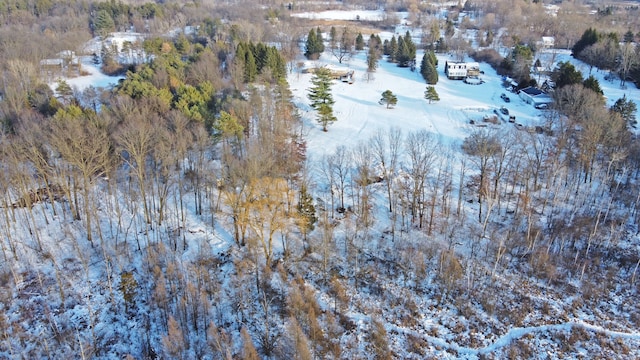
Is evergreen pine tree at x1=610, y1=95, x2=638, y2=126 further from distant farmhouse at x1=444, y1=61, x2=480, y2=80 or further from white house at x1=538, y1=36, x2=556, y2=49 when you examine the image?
white house at x1=538, y1=36, x2=556, y2=49

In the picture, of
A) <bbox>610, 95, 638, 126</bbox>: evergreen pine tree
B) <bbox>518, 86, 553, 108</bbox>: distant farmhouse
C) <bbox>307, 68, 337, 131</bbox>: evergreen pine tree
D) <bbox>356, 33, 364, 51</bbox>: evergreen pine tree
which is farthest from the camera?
<bbox>356, 33, 364, 51</bbox>: evergreen pine tree

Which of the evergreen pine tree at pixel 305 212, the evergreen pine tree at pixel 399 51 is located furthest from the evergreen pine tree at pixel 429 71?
the evergreen pine tree at pixel 305 212

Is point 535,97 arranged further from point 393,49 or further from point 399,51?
point 393,49

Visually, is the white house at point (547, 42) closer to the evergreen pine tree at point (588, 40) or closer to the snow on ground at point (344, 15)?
the evergreen pine tree at point (588, 40)

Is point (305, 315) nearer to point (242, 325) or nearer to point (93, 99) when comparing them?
point (242, 325)

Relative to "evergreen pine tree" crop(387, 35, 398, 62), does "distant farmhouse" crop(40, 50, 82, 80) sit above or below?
below

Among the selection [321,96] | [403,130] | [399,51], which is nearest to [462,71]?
[399,51]

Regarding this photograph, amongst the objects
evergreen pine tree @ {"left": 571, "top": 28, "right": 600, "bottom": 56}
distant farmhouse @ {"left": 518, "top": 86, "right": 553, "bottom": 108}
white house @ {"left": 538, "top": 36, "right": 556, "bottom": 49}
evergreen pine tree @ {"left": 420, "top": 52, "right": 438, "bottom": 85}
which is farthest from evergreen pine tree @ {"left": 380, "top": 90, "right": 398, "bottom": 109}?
white house @ {"left": 538, "top": 36, "right": 556, "bottom": 49}

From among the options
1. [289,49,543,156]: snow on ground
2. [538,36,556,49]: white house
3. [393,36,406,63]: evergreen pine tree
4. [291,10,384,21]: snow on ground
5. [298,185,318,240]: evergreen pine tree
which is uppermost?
[291,10,384,21]: snow on ground

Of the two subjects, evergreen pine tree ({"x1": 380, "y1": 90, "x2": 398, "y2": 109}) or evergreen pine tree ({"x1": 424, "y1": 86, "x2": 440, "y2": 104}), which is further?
evergreen pine tree ({"x1": 424, "y1": 86, "x2": 440, "y2": 104})

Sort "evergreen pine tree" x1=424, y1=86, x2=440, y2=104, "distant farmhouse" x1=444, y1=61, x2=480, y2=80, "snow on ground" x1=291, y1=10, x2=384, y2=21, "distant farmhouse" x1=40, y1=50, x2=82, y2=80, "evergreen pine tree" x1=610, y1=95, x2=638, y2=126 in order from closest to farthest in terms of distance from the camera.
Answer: "evergreen pine tree" x1=610, y1=95, x2=638, y2=126
"evergreen pine tree" x1=424, y1=86, x2=440, y2=104
"distant farmhouse" x1=40, y1=50, x2=82, y2=80
"distant farmhouse" x1=444, y1=61, x2=480, y2=80
"snow on ground" x1=291, y1=10, x2=384, y2=21

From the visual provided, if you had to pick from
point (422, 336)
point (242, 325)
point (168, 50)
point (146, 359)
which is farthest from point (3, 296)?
point (168, 50)
